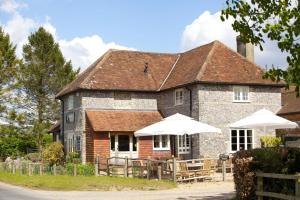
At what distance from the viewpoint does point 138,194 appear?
20531mm

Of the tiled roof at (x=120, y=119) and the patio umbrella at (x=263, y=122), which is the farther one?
the tiled roof at (x=120, y=119)

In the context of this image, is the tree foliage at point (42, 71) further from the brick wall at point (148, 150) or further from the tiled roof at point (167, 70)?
the brick wall at point (148, 150)

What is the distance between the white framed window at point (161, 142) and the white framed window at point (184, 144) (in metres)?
1.29

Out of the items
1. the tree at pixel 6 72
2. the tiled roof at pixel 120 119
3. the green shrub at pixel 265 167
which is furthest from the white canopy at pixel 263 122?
the tree at pixel 6 72

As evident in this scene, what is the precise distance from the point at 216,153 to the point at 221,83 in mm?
4563

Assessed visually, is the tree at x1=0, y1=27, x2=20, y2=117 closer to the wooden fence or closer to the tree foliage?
the tree foliage

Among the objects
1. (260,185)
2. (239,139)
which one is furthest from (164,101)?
(260,185)

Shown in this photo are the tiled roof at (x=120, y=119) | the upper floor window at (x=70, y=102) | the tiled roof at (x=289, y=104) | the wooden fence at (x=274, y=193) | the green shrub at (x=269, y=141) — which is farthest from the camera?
the tiled roof at (x=289, y=104)

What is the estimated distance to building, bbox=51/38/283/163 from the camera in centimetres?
3612

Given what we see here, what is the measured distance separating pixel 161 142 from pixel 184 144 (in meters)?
2.07

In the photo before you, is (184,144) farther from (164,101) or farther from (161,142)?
(164,101)

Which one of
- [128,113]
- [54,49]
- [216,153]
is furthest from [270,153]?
[54,49]

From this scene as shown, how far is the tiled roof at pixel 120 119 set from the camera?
3681cm

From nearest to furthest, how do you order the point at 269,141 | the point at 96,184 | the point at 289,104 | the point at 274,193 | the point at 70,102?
the point at 274,193 < the point at 96,184 < the point at 269,141 < the point at 70,102 < the point at 289,104
